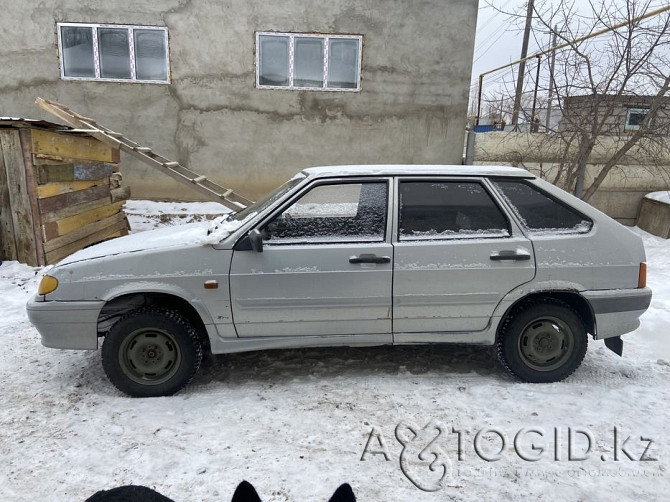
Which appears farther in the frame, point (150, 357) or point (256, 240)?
point (150, 357)

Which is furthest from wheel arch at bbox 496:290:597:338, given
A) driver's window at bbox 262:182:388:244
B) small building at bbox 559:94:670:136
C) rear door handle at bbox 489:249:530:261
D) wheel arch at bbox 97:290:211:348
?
small building at bbox 559:94:670:136

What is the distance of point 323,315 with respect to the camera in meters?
3.41

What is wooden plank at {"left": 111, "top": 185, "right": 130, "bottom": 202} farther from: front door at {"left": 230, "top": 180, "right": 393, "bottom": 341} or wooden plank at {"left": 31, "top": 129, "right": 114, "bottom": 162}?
front door at {"left": 230, "top": 180, "right": 393, "bottom": 341}

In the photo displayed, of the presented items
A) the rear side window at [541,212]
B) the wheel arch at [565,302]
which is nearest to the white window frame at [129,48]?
the rear side window at [541,212]

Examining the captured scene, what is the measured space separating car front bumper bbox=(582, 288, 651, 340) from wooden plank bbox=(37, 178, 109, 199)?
21.0 feet

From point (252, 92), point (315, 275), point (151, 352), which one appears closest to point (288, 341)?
point (315, 275)

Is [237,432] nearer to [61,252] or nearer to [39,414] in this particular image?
[39,414]

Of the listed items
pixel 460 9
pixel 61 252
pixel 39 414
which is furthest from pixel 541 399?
pixel 460 9

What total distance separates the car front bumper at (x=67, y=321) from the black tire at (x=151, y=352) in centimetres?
16

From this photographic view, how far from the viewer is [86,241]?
717 centimetres

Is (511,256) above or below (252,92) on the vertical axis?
below

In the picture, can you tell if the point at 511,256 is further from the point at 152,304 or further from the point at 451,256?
the point at 152,304

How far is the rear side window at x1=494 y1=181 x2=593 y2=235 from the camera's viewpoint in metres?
3.53

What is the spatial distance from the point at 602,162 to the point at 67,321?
10218mm
